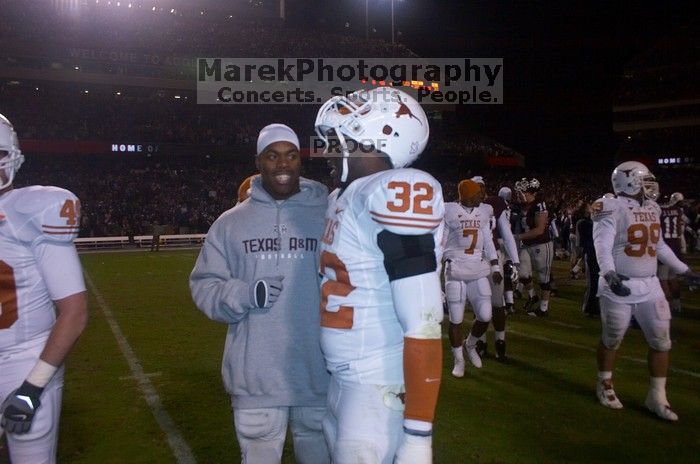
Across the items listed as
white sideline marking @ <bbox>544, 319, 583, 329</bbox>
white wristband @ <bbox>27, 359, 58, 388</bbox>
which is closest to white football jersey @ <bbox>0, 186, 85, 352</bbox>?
white wristband @ <bbox>27, 359, 58, 388</bbox>

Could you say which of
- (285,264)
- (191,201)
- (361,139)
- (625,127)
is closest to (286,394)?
(285,264)

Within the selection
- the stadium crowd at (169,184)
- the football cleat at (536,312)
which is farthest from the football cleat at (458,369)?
the stadium crowd at (169,184)

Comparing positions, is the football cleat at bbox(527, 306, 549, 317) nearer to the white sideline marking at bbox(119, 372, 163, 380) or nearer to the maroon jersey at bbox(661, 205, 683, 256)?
the maroon jersey at bbox(661, 205, 683, 256)

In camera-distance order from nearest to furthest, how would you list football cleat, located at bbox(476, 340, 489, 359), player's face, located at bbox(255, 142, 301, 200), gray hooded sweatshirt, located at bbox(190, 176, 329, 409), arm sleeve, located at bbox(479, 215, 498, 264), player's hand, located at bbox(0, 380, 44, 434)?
player's hand, located at bbox(0, 380, 44, 434)
gray hooded sweatshirt, located at bbox(190, 176, 329, 409)
player's face, located at bbox(255, 142, 301, 200)
arm sleeve, located at bbox(479, 215, 498, 264)
football cleat, located at bbox(476, 340, 489, 359)

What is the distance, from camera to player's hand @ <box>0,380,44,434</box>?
246 cm

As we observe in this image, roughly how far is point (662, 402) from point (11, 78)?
37.1 m

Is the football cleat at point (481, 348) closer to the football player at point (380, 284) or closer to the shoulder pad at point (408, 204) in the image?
the football player at point (380, 284)

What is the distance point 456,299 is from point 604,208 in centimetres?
204

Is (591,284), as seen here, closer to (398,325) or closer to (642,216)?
(642,216)

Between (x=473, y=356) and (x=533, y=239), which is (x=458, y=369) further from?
(x=533, y=239)

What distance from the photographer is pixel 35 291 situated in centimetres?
275

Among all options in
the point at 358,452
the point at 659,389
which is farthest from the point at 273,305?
the point at 659,389

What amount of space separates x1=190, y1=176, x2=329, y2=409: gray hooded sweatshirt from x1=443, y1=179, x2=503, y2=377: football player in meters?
4.18

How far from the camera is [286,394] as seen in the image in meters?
3.04
